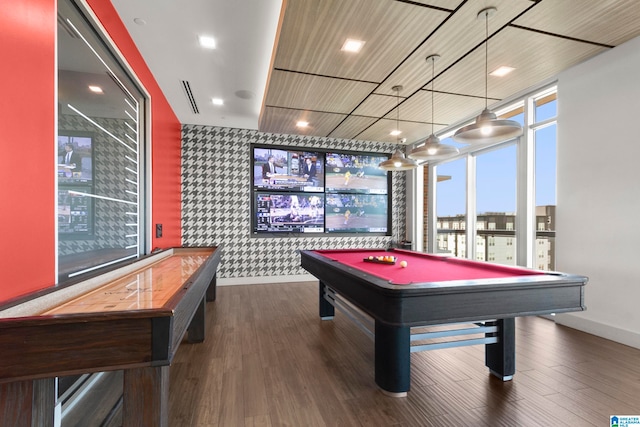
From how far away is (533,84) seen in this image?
3881 mm

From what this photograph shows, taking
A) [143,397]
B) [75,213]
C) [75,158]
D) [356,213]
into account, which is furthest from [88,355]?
[356,213]

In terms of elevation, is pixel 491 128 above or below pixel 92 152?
above

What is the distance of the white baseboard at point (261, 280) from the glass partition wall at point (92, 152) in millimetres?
2561

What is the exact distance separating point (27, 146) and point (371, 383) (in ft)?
8.74

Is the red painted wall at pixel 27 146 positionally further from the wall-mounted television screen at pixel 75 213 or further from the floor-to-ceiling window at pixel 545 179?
the floor-to-ceiling window at pixel 545 179

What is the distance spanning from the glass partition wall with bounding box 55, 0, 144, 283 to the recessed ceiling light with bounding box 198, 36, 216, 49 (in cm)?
85

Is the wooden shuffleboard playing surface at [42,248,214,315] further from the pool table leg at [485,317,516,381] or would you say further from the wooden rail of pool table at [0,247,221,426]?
the pool table leg at [485,317,516,381]

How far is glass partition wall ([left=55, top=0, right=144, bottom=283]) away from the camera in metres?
1.97

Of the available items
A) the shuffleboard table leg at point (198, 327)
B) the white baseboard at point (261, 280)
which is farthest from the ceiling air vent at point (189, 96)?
the white baseboard at point (261, 280)

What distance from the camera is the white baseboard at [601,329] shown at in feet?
9.53

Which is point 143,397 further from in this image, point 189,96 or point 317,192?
point 317,192

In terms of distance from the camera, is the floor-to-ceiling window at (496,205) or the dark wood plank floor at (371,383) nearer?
the dark wood plank floor at (371,383)

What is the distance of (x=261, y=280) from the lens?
6.00 meters

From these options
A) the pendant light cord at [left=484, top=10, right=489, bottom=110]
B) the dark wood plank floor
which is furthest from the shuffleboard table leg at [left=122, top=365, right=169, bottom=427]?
the pendant light cord at [left=484, top=10, right=489, bottom=110]
